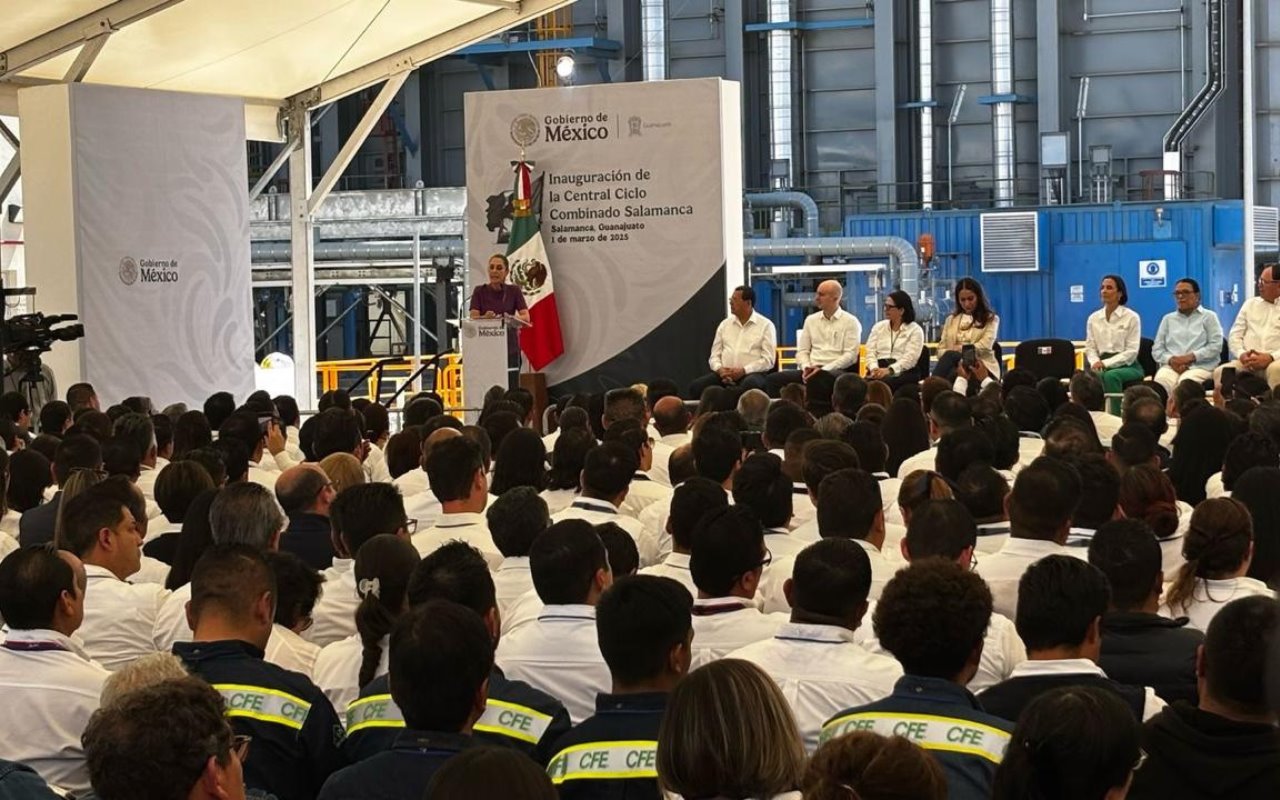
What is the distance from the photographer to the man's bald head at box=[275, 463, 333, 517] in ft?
20.6

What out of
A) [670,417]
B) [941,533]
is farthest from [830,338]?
[941,533]

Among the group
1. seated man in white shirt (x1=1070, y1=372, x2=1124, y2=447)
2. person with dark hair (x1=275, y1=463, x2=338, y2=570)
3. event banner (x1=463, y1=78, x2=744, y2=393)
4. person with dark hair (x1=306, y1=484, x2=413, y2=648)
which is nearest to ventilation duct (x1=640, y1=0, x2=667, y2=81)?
event banner (x1=463, y1=78, x2=744, y2=393)

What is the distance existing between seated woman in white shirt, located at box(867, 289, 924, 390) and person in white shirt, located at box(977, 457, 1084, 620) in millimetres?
7479

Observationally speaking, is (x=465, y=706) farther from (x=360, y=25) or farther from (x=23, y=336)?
(x=360, y=25)

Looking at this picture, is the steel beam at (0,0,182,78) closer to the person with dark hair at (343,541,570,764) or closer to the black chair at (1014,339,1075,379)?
the black chair at (1014,339,1075,379)

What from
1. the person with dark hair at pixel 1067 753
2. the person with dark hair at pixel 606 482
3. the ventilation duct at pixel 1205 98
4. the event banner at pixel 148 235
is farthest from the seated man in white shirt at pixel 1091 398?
the ventilation duct at pixel 1205 98

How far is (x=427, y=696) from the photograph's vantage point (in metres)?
3.32

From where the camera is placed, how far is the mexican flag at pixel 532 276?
46.5 feet

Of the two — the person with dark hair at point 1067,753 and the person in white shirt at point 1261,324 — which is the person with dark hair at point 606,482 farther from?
the person in white shirt at point 1261,324

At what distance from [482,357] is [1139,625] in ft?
29.7

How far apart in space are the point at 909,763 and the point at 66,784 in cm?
221

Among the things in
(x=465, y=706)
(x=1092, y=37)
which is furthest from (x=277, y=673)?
(x=1092, y=37)

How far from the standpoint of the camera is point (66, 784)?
393cm

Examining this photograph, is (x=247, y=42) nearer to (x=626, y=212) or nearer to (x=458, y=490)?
(x=626, y=212)
